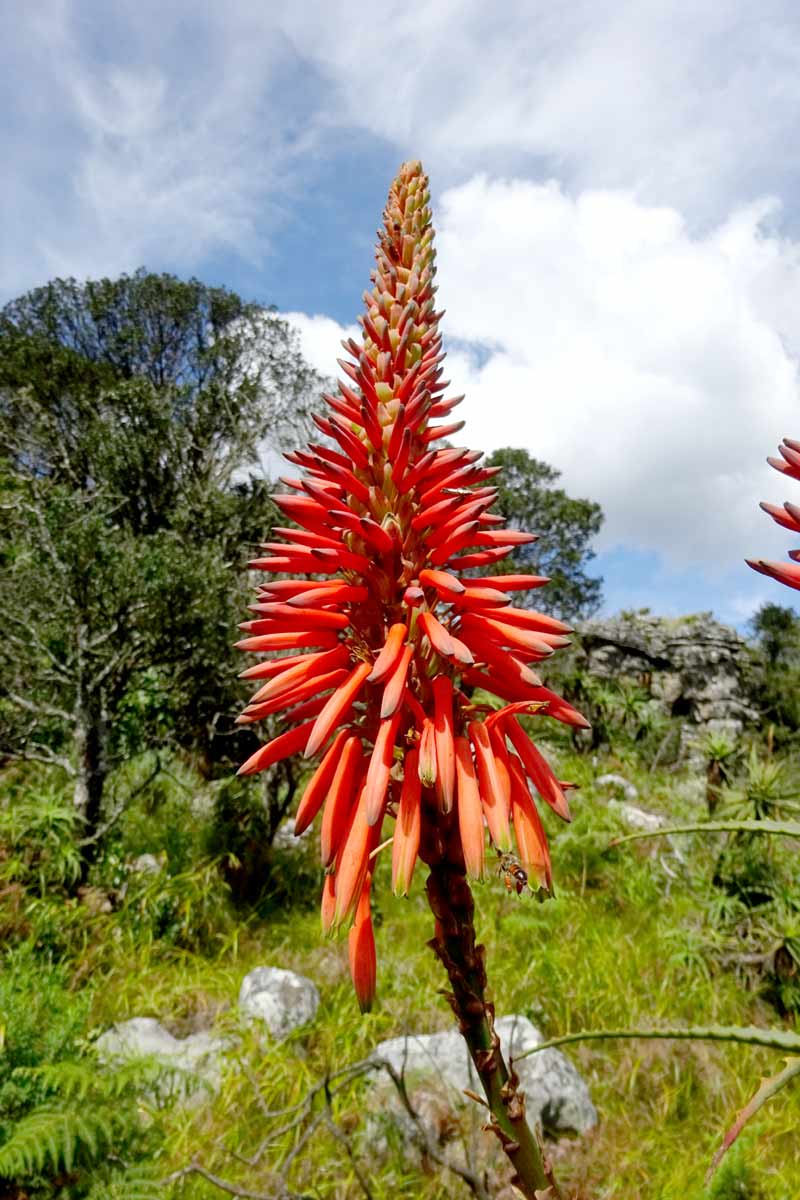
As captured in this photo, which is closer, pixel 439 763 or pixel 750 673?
pixel 439 763

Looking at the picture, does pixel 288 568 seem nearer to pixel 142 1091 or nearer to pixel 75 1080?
pixel 75 1080

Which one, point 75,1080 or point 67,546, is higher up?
point 67,546

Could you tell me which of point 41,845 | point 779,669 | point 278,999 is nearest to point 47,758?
point 41,845

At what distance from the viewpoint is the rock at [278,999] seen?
469 centimetres

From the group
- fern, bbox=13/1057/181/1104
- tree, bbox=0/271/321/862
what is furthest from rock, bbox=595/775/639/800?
fern, bbox=13/1057/181/1104

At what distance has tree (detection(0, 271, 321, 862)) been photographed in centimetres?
620

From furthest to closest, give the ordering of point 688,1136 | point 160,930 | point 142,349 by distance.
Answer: point 142,349, point 160,930, point 688,1136

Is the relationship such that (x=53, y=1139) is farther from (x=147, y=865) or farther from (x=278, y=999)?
(x=147, y=865)

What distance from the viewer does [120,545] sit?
689 cm

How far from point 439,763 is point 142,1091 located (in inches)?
132

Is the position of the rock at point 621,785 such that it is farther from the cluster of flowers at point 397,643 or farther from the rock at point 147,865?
the cluster of flowers at point 397,643

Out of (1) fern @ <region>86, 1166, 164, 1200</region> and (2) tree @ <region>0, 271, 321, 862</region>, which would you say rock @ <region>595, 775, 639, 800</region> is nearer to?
(2) tree @ <region>0, 271, 321, 862</region>

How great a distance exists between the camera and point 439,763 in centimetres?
121

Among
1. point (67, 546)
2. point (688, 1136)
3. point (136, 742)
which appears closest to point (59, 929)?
point (136, 742)
